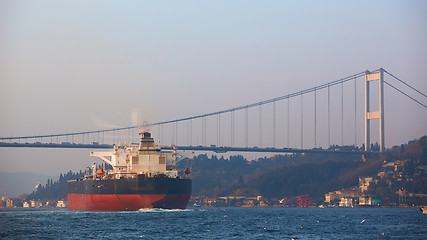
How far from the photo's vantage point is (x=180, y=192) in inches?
3821

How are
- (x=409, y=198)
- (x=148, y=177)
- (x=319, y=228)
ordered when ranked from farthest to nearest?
(x=409, y=198) < (x=148, y=177) < (x=319, y=228)

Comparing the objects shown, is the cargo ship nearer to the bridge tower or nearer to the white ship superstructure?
the white ship superstructure

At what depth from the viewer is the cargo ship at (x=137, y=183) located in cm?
9338

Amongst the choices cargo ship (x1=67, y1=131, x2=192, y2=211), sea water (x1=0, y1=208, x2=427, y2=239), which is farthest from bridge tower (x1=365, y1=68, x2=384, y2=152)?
sea water (x1=0, y1=208, x2=427, y2=239)

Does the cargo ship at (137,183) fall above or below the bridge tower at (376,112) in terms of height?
below

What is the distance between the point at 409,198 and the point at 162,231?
112516 mm

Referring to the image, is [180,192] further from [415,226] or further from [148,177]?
[415,226]

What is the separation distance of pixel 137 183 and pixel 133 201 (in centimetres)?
241

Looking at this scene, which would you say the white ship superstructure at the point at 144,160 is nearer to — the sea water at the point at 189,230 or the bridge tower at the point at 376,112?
the sea water at the point at 189,230

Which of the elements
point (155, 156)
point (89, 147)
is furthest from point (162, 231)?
point (89, 147)

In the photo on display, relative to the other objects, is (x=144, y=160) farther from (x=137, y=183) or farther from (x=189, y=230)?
(x=189, y=230)

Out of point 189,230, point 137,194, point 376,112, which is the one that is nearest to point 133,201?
point 137,194

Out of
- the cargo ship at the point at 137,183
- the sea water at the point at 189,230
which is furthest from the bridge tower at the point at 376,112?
the sea water at the point at 189,230

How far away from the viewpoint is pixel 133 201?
9362cm
